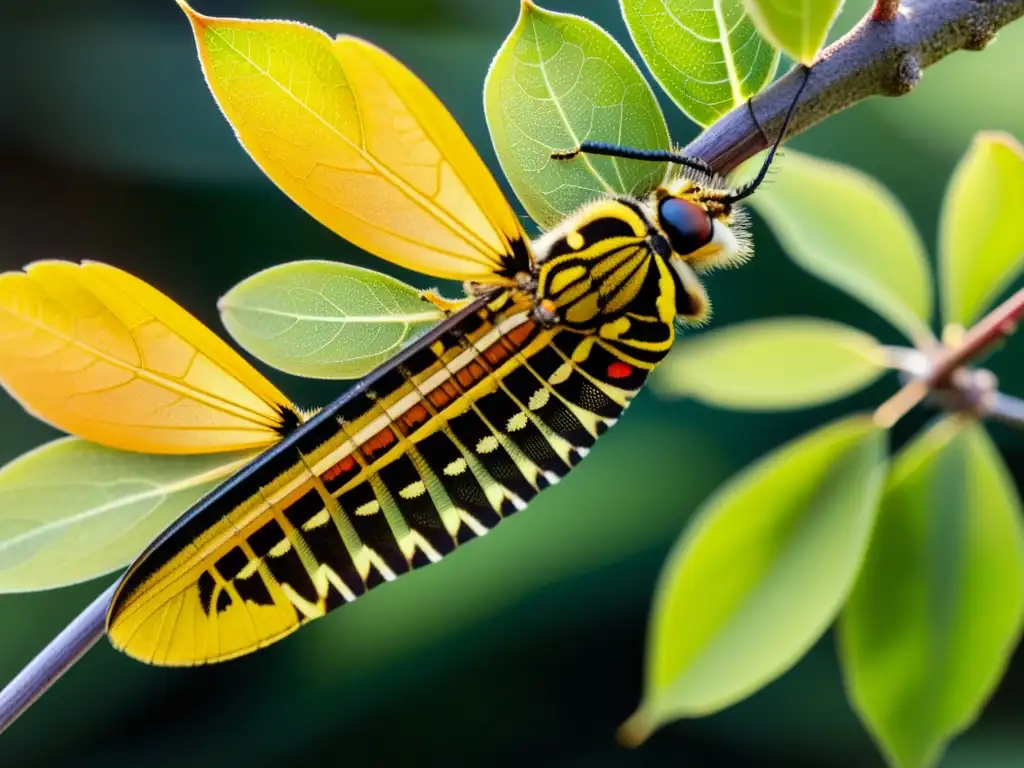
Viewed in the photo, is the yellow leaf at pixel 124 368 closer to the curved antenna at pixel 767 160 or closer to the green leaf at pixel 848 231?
the curved antenna at pixel 767 160

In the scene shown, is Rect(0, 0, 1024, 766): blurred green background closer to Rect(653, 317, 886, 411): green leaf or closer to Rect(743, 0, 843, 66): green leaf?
Rect(653, 317, 886, 411): green leaf

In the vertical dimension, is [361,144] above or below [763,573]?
above

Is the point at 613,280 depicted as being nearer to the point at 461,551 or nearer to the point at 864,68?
the point at 864,68

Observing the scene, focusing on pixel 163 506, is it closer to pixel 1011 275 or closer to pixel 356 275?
pixel 356 275

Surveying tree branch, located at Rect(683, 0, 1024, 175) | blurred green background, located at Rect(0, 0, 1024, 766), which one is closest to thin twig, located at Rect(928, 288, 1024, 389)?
tree branch, located at Rect(683, 0, 1024, 175)

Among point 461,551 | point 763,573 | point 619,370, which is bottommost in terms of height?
Result: point 461,551

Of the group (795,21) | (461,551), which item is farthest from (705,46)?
(461,551)

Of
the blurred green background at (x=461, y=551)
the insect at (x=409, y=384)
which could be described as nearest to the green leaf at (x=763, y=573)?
the insect at (x=409, y=384)
